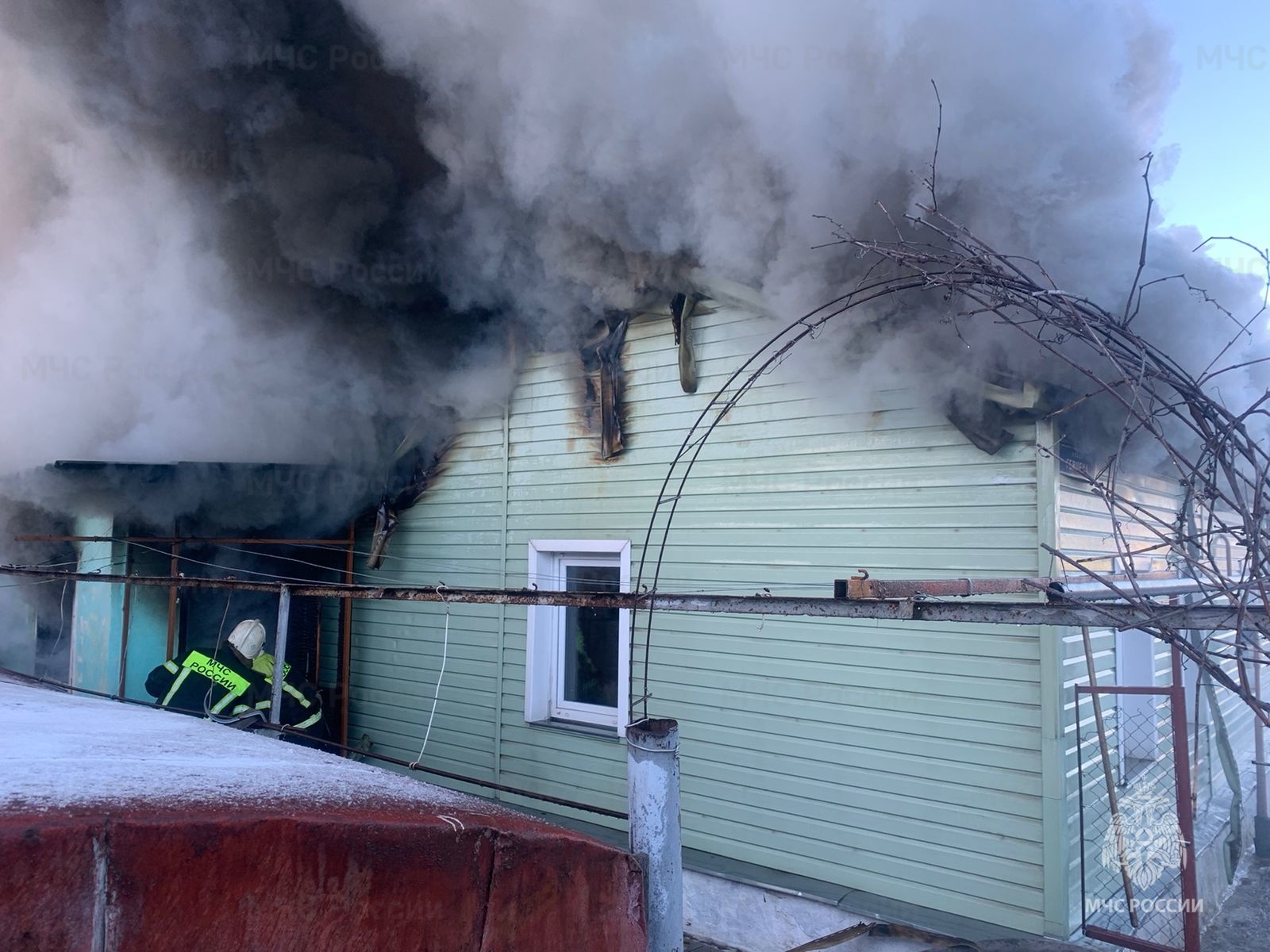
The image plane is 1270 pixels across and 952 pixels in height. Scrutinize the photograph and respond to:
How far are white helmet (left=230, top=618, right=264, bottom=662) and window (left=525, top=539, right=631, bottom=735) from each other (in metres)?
2.27

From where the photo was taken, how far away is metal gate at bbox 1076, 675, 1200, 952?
3533 millimetres

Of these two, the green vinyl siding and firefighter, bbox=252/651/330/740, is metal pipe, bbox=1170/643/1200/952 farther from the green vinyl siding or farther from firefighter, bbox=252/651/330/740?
firefighter, bbox=252/651/330/740

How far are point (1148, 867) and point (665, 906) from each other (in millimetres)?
3784

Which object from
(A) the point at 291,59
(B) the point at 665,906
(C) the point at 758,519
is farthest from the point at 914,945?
(A) the point at 291,59

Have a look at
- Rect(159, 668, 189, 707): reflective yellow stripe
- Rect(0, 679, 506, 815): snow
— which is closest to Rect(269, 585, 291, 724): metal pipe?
Rect(0, 679, 506, 815): snow

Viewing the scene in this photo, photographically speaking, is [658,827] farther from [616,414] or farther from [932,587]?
[616,414]

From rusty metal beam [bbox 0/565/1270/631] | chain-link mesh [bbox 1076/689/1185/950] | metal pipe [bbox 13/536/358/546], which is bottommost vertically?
chain-link mesh [bbox 1076/689/1185/950]

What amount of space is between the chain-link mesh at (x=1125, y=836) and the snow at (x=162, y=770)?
10.7ft

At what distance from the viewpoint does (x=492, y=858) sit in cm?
162

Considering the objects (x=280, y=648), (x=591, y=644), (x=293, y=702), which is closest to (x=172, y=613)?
(x=293, y=702)

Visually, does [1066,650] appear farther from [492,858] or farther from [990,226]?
[492,858]

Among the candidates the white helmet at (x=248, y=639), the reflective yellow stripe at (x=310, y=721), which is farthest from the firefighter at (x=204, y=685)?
the reflective yellow stripe at (x=310, y=721)

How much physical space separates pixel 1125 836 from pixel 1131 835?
0.32 ft

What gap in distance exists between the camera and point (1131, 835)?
4289mm
